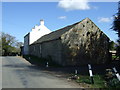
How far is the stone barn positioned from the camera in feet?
76.1

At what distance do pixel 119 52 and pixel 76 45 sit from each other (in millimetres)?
5960

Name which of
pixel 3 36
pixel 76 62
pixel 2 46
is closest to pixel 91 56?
pixel 76 62

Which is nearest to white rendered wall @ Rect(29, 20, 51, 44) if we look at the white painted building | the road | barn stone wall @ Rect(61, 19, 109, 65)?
the white painted building

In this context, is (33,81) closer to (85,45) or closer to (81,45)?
(81,45)

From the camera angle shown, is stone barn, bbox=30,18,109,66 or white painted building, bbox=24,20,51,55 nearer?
stone barn, bbox=30,18,109,66

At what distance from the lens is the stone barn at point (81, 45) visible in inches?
914

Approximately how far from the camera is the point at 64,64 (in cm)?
2284

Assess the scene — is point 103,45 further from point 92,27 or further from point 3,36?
point 3,36

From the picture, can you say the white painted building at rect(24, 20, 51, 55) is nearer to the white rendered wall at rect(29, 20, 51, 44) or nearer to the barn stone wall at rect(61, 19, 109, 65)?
the white rendered wall at rect(29, 20, 51, 44)

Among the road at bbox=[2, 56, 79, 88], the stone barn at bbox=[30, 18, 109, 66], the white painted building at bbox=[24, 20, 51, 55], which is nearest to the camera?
the road at bbox=[2, 56, 79, 88]

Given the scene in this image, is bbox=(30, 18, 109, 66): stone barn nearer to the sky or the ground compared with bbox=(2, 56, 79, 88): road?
nearer to the sky

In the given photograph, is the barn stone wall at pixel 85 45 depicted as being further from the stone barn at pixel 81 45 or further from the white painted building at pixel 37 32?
the white painted building at pixel 37 32

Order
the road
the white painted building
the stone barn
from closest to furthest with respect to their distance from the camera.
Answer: the road
the stone barn
the white painted building

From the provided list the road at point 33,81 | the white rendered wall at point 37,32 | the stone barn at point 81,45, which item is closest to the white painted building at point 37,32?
the white rendered wall at point 37,32
